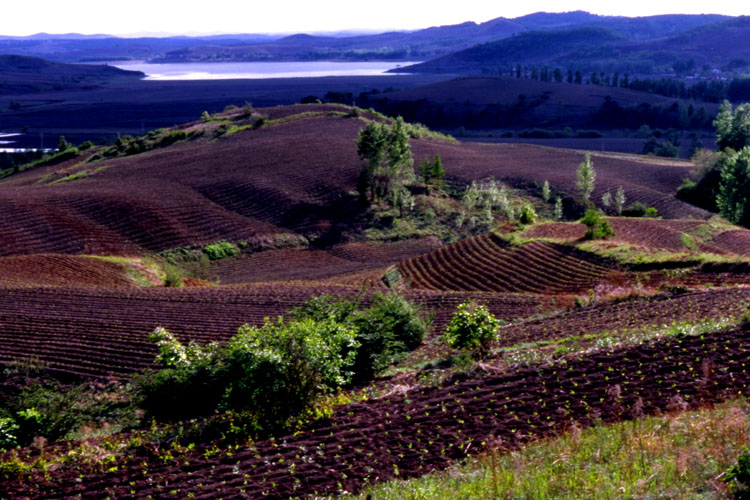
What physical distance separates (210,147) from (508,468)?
62.1 m

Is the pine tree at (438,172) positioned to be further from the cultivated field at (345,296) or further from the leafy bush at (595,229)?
the leafy bush at (595,229)

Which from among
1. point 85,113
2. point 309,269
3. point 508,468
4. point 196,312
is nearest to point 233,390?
point 508,468

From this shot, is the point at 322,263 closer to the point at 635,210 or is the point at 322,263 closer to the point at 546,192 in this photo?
the point at 546,192

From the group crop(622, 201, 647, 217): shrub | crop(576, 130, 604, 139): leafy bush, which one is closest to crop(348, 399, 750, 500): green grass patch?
crop(622, 201, 647, 217): shrub

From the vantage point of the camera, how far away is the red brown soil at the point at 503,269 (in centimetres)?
2523

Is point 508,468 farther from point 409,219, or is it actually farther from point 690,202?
point 690,202

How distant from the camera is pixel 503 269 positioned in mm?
28266

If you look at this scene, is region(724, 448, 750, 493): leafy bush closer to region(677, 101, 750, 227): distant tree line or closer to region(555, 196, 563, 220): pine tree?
region(677, 101, 750, 227): distant tree line

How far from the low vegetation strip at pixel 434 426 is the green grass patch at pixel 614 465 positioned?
0.50 metres

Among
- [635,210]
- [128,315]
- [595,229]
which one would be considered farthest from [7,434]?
[635,210]

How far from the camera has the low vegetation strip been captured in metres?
9.95


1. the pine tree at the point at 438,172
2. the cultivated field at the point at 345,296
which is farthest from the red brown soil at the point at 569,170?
the pine tree at the point at 438,172

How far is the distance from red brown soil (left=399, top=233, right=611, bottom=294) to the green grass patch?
554 inches

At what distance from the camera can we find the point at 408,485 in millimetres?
9211
